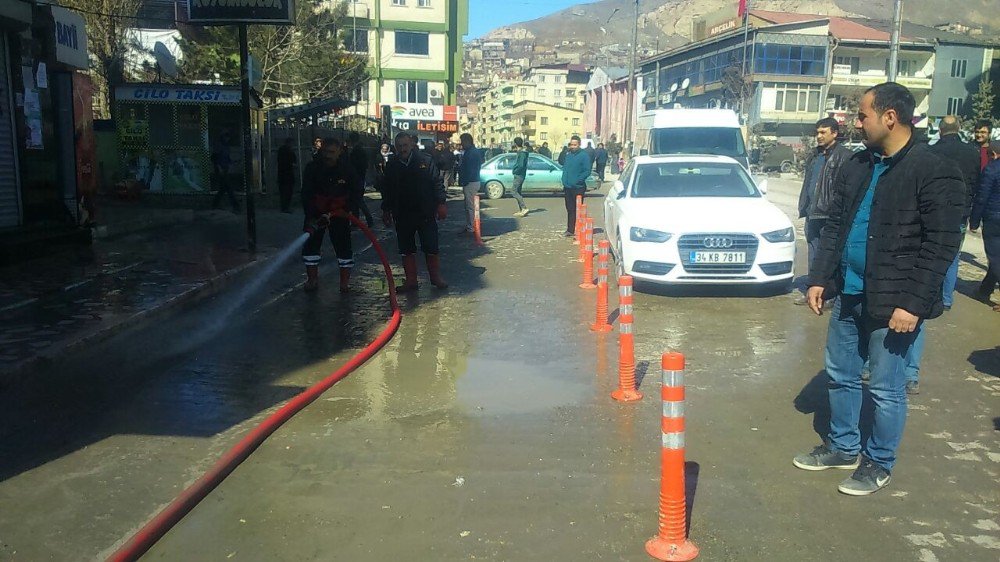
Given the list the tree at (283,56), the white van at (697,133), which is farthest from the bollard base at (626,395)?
the tree at (283,56)

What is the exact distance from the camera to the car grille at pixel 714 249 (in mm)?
9438

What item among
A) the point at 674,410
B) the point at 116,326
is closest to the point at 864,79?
the point at 116,326

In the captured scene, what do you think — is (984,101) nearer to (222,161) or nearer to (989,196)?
(222,161)

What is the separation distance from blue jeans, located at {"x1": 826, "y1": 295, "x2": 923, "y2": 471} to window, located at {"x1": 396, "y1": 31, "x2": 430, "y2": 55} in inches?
2089

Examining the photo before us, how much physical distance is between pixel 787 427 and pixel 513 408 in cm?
181

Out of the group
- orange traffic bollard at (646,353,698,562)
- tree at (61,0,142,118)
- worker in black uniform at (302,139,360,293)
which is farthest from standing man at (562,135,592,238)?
tree at (61,0,142,118)

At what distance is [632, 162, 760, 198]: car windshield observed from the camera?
35.9 feet

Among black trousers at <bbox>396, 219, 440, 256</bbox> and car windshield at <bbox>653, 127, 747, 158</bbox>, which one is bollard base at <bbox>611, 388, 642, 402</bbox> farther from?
car windshield at <bbox>653, 127, 747, 158</bbox>

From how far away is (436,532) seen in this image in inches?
152

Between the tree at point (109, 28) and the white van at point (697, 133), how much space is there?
1466cm

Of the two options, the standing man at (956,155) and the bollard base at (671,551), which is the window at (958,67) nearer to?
the standing man at (956,155)

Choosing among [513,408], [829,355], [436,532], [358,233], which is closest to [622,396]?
[513,408]

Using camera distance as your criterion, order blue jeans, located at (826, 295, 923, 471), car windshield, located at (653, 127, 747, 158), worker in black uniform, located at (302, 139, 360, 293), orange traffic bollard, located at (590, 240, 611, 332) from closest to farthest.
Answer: blue jeans, located at (826, 295, 923, 471) < orange traffic bollard, located at (590, 240, 611, 332) < worker in black uniform, located at (302, 139, 360, 293) < car windshield, located at (653, 127, 747, 158)

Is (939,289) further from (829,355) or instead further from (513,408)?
(513,408)
